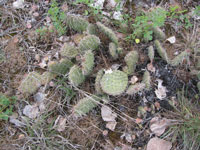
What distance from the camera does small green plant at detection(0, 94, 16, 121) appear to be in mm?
1746

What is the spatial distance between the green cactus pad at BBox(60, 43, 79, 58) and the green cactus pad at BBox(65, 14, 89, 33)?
267 millimetres

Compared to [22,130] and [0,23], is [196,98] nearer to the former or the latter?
[22,130]

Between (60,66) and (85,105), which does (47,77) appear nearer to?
(60,66)

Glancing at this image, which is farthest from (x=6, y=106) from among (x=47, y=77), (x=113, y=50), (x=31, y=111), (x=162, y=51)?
(x=162, y=51)

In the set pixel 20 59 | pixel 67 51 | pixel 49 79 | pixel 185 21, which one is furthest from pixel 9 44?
pixel 185 21

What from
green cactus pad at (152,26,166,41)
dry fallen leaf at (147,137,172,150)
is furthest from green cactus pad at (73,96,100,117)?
green cactus pad at (152,26,166,41)

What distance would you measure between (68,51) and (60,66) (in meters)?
Answer: 0.16

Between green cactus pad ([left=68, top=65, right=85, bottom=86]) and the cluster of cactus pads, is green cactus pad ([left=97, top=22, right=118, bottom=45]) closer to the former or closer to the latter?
the cluster of cactus pads

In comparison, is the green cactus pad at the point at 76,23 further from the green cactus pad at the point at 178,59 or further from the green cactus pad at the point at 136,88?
the green cactus pad at the point at 178,59

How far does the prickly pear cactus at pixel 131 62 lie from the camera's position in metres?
1.59

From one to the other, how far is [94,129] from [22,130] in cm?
71

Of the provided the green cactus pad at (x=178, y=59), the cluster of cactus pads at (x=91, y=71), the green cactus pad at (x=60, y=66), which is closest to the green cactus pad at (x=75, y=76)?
the cluster of cactus pads at (x=91, y=71)

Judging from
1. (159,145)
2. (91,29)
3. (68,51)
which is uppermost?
(91,29)

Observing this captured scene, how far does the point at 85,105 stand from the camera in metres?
1.58
